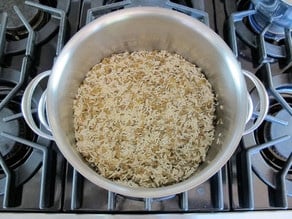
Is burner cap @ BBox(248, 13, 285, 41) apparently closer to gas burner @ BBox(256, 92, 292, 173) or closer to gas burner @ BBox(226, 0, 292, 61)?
gas burner @ BBox(226, 0, 292, 61)

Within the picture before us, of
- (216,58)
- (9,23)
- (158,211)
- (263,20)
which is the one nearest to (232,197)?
(158,211)

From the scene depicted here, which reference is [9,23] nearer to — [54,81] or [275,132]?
[54,81]

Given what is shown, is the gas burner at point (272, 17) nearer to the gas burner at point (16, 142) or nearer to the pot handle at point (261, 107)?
the pot handle at point (261, 107)

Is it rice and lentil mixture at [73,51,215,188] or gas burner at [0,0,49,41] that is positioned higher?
gas burner at [0,0,49,41]

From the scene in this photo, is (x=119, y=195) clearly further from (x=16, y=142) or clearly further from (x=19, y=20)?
(x=19, y=20)

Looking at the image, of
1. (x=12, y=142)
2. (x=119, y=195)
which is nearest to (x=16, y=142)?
(x=12, y=142)

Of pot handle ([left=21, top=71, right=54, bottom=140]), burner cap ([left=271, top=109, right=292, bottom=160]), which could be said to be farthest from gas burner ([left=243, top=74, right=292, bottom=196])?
pot handle ([left=21, top=71, right=54, bottom=140])

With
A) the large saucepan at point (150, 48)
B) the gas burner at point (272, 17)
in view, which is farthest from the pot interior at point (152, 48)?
the gas burner at point (272, 17)

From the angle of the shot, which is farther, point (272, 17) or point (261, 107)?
point (272, 17)
